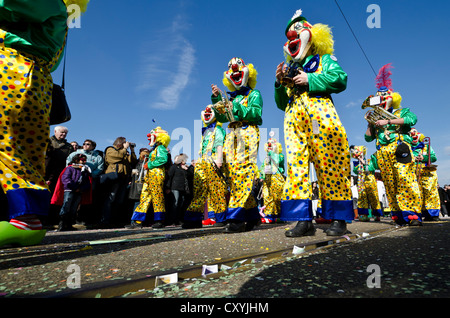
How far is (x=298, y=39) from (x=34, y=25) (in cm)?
233

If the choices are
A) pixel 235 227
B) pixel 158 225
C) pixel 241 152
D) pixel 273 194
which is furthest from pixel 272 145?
pixel 235 227

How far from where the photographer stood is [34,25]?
6.24ft

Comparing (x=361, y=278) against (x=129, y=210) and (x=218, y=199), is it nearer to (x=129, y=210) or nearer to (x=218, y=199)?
(x=218, y=199)

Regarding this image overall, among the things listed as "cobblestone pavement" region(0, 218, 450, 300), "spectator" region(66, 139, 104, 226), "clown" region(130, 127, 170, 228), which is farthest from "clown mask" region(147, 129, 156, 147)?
"cobblestone pavement" region(0, 218, 450, 300)

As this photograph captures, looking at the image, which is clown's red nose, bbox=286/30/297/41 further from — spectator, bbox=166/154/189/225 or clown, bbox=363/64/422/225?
spectator, bbox=166/154/189/225

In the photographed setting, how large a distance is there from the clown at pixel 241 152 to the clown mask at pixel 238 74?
24cm

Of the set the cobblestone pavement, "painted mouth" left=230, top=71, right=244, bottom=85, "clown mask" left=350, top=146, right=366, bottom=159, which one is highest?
"painted mouth" left=230, top=71, right=244, bottom=85

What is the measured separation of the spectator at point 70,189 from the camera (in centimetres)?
491

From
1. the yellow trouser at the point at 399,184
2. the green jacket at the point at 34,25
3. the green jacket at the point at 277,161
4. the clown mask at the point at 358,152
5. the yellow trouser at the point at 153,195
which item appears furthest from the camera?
the clown mask at the point at 358,152

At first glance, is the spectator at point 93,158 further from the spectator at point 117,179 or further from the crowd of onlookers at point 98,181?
the spectator at point 117,179

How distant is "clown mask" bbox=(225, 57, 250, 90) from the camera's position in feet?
13.4

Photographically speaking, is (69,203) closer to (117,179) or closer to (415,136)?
(117,179)

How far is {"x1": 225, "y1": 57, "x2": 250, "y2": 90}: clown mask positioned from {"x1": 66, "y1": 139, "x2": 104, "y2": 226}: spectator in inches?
136

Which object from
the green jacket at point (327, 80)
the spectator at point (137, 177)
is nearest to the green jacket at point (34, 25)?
the green jacket at point (327, 80)
